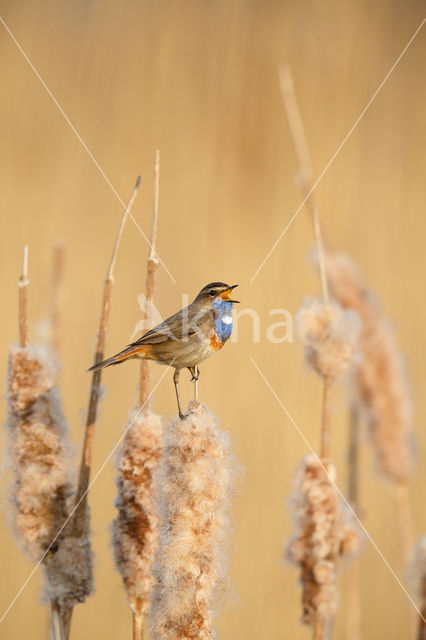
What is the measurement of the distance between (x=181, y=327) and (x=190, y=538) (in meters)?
0.92

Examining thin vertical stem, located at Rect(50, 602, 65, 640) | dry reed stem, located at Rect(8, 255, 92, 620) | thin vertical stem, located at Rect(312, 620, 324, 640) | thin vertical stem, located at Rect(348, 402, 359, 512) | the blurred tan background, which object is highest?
the blurred tan background

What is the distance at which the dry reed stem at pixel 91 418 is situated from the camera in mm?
2006

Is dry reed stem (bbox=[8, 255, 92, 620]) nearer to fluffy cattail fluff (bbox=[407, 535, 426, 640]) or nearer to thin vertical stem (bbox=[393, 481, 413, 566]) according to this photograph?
fluffy cattail fluff (bbox=[407, 535, 426, 640])

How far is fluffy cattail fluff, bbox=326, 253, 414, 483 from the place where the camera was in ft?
10.0

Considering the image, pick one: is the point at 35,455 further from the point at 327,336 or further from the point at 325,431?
the point at 327,336

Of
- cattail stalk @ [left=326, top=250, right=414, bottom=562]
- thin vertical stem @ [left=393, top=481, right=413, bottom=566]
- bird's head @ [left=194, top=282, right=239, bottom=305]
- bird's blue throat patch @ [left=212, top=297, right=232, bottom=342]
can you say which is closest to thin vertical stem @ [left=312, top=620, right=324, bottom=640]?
thin vertical stem @ [left=393, top=481, right=413, bottom=566]

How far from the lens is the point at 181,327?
2506mm

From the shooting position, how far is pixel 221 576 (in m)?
1.82

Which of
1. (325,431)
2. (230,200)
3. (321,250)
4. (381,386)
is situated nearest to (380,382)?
(381,386)

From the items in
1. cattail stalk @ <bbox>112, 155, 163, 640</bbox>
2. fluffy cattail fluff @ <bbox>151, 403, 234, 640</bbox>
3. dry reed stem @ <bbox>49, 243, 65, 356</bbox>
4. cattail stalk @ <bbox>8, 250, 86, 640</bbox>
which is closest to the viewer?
fluffy cattail fluff @ <bbox>151, 403, 234, 640</bbox>

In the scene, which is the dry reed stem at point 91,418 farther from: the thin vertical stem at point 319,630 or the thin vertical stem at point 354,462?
the thin vertical stem at point 354,462

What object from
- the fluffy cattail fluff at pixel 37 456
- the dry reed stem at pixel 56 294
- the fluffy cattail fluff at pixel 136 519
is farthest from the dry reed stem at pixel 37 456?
the dry reed stem at pixel 56 294

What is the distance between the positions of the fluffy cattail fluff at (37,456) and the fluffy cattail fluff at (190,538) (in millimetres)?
452

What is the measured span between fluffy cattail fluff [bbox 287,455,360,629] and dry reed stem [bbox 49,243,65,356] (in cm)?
121
